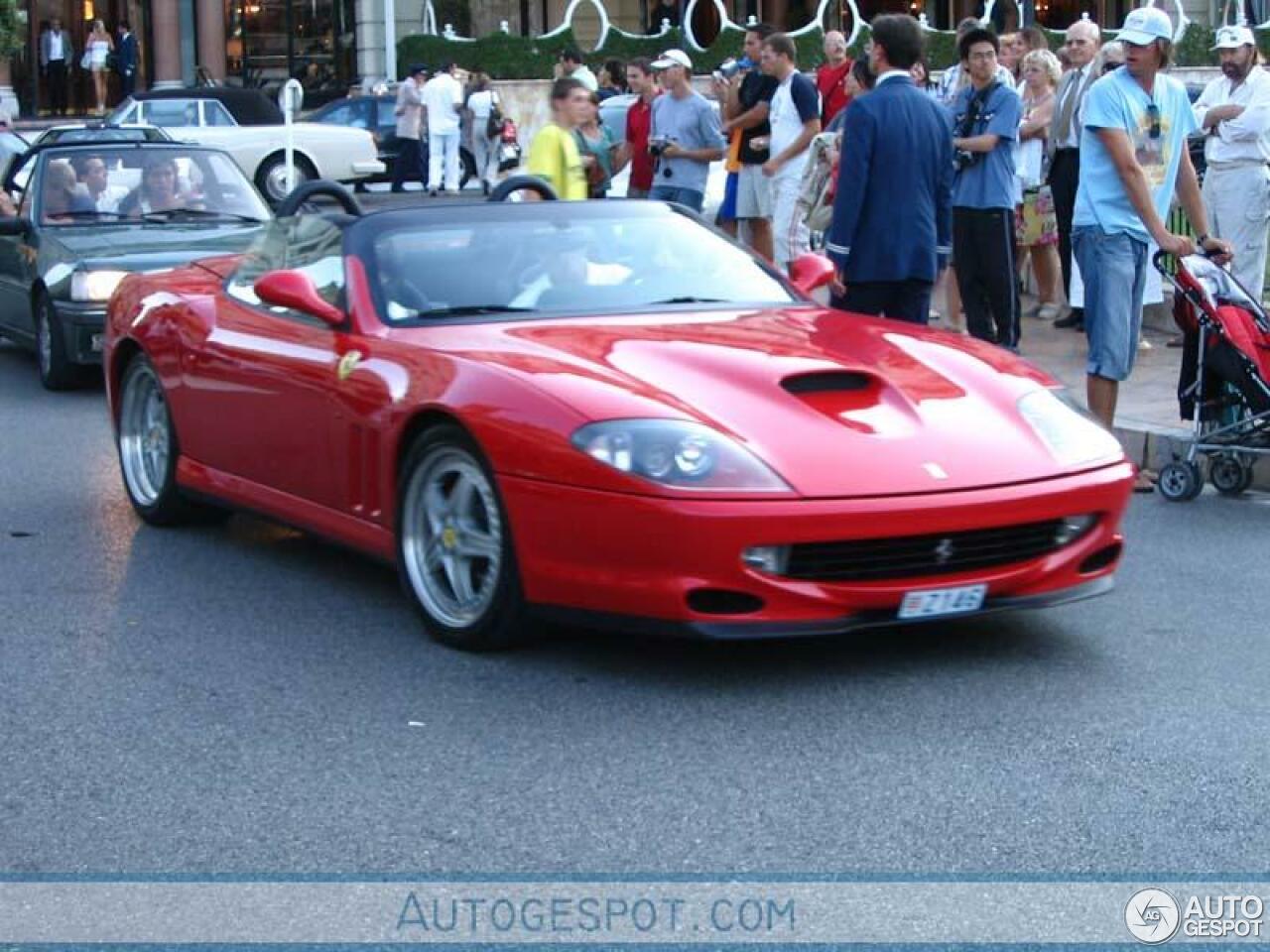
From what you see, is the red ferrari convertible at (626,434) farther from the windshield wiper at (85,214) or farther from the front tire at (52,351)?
the windshield wiper at (85,214)

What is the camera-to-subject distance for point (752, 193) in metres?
14.4

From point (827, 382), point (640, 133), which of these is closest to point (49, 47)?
point (640, 133)

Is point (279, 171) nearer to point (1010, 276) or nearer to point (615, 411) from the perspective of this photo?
point (1010, 276)

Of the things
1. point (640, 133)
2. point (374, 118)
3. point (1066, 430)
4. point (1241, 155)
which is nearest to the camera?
point (1066, 430)

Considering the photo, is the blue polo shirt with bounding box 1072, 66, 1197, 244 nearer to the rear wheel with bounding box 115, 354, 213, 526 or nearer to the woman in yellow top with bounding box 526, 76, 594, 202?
the woman in yellow top with bounding box 526, 76, 594, 202

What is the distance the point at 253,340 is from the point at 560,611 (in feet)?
6.70

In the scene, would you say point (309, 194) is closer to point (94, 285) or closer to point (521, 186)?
point (521, 186)

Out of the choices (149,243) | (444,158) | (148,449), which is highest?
(149,243)

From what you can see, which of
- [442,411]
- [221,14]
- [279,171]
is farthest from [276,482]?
[221,14]

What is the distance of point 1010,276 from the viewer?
1153cm

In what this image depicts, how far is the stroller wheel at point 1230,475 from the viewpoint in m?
9.11

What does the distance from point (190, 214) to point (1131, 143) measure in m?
6.54

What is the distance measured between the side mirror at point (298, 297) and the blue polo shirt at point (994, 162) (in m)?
5.27

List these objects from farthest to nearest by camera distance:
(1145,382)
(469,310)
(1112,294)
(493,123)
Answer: (493,123)
(1145,382)
(1112,294)
(469,310)
